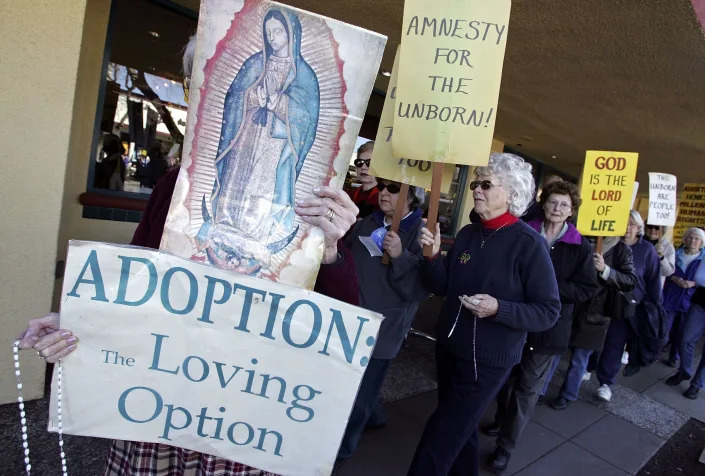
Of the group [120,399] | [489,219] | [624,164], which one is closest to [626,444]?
[624,164]

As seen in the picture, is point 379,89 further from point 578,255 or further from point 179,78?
point 578,255

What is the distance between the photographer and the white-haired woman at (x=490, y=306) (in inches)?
89.6

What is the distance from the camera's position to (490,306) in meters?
2.19

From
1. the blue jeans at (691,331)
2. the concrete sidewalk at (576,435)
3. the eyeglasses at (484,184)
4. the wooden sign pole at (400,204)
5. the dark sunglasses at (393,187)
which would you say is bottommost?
the concrete sidewalk at (576,435)

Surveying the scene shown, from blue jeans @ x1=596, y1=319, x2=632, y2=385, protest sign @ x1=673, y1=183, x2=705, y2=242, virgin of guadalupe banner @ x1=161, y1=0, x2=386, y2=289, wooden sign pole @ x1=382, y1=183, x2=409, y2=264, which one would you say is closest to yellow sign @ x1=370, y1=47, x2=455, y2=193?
wooden sign pole @ x1=382, y1=183, x2=409, y2=264

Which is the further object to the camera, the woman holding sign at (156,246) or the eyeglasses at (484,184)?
the eyeglasses at (484,184)

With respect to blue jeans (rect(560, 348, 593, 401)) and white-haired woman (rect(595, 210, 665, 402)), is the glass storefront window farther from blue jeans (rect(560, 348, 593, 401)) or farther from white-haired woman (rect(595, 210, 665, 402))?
white-haired woman (rect(595, 210, 665, 402))

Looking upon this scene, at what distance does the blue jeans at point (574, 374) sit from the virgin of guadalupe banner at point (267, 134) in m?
3.98

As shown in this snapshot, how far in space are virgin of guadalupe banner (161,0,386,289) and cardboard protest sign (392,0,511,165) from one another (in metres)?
0.80

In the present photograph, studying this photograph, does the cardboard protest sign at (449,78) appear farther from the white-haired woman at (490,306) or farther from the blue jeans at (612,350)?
the blue jeans at (612,350)

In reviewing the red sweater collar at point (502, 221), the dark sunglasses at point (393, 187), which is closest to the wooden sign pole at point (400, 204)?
the dark sunglasses at point (393, 187)

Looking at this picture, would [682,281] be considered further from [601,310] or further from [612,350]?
[601,310]

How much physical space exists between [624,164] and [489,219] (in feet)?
6.23

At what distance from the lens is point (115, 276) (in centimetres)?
114
